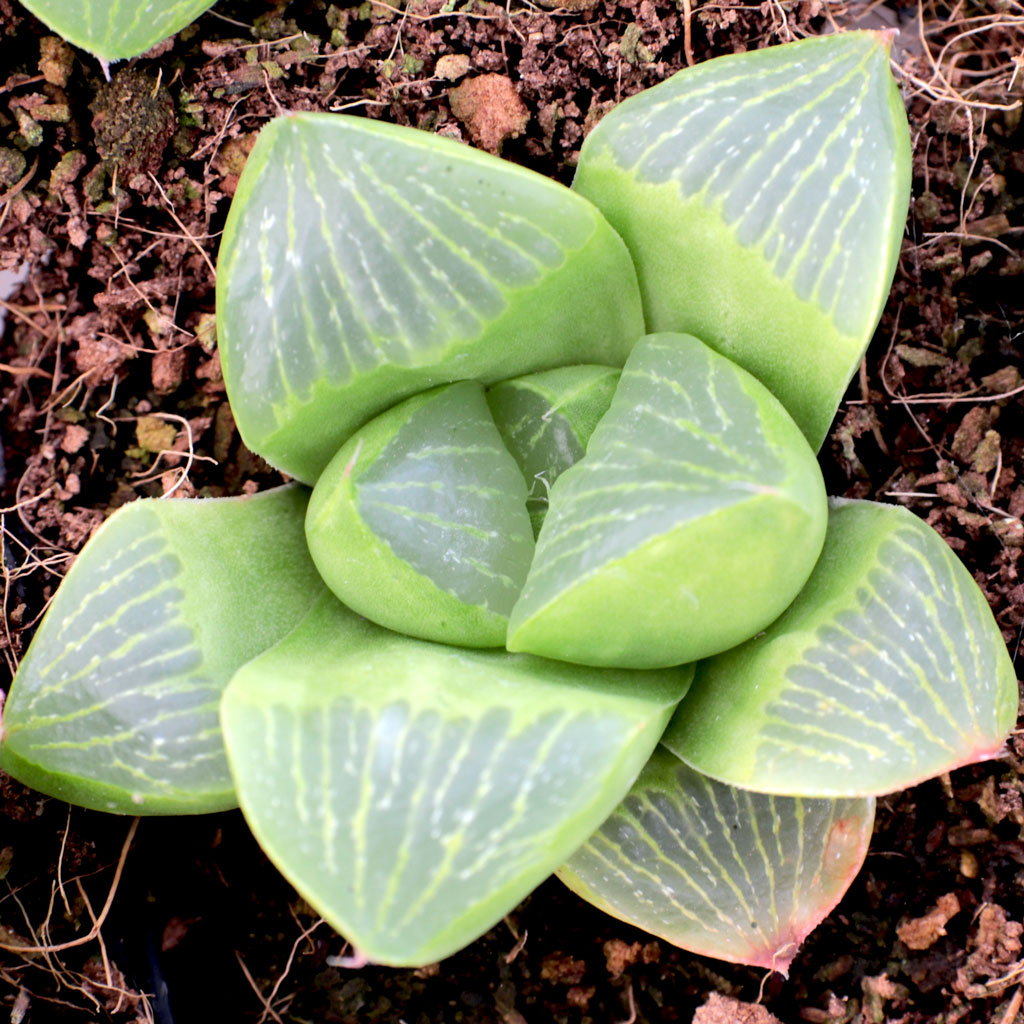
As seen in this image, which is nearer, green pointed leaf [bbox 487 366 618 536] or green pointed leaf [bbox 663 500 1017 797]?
green pointed leaf [bbox 663 500 1017 797]

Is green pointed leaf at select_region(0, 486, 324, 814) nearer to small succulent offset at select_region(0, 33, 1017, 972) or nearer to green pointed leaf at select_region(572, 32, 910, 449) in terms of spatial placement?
small succulent offset at select_region(0, 33, 1017, 972)

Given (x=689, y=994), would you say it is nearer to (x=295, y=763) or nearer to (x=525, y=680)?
(x=525, y=680)

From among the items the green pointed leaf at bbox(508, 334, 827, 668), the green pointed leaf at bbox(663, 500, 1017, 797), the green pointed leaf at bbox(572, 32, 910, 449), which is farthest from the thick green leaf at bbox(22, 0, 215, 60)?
the green pointed leaf at bbox(663, 500, 1017, 797)

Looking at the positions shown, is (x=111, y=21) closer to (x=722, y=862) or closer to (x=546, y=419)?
(x=546, y=419)

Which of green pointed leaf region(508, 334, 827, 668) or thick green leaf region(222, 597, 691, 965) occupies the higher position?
green pointed leaf region(508, 334, 827, 668)

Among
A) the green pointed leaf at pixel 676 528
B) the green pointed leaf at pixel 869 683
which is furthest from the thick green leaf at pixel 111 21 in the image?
the green pointed leaf at pixel 869 683

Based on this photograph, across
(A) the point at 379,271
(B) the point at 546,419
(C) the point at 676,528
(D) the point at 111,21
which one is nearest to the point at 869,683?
(C) the point at 676,528
